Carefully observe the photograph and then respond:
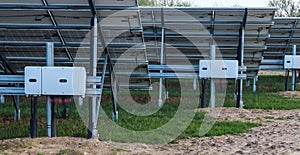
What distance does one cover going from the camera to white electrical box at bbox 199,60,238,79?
43.8 ft

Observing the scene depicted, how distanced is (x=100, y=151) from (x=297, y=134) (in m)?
4.04

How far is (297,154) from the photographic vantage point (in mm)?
7414

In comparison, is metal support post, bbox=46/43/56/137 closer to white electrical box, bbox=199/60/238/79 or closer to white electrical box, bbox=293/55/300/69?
white electrical box, bbox=199/60/238/79

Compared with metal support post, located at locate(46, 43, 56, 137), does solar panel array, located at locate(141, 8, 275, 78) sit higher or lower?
higher

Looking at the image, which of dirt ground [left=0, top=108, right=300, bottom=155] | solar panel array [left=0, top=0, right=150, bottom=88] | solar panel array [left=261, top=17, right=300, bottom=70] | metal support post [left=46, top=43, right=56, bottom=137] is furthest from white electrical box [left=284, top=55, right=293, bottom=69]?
metal support post [left=46, top=43, right=56, bottom=137]

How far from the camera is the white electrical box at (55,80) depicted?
26.1ft

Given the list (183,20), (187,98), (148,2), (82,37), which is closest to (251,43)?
(183,20)

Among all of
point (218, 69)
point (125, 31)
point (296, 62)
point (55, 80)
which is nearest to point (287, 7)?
point (296, 62)

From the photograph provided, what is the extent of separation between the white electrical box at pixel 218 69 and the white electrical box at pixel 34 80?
6288 millimetres

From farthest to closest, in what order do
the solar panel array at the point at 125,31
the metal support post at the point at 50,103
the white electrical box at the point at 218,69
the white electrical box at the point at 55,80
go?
the white electrical box at the point at 218,69 → the solar panel array at the point at 125,31 → the metal support post at the point at 50,103 → the white electrical box at the point at 55,80

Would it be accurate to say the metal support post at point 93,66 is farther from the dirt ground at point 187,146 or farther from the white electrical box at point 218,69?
the white electrical box at point 218,69

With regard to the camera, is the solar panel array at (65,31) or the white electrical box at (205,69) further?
the white electrical box at (205,69)

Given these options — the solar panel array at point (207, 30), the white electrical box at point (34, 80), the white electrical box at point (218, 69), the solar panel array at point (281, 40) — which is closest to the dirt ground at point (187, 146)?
the white electrical box at point (34, 80)

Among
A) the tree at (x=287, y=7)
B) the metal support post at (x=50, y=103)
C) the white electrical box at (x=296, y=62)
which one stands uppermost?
the tree at (x=287, y=7)
